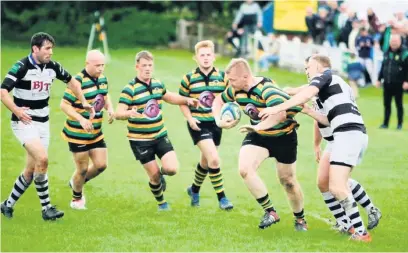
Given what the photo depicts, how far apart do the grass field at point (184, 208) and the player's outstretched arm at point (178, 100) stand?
1.51 metres

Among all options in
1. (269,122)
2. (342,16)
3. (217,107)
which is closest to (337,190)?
(269,122)

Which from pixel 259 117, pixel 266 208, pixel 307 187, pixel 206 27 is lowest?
pixel 206 27

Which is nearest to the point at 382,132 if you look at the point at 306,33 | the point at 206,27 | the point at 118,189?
the point at 118,189

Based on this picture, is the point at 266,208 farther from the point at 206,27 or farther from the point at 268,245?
the point at 206,27

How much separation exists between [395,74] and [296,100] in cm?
1088

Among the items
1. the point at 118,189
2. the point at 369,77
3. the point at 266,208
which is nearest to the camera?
the point at 266,208

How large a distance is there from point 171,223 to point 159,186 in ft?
2.64

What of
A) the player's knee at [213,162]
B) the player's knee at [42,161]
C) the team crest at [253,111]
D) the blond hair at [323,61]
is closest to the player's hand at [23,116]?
the player's knee at [42,161]

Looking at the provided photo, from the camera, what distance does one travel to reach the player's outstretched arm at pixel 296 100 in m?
9.80

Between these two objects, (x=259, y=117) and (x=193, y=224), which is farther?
(x=193, y=224)

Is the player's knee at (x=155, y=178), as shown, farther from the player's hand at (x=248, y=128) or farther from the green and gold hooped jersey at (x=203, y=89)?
the player's hand at (x=248, y=128)

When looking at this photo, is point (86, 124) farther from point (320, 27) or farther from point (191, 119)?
point (320, 27)

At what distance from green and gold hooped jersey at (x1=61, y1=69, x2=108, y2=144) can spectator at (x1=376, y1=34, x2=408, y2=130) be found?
9820 mm

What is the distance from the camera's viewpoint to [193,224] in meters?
11.4
